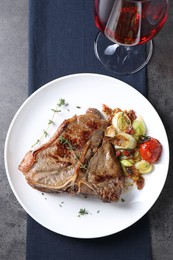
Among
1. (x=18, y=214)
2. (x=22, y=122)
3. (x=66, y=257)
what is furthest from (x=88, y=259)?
(x=22, y=122)

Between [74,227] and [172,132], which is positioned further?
[172,132]

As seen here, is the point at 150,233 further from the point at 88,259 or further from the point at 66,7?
the point at 66,7

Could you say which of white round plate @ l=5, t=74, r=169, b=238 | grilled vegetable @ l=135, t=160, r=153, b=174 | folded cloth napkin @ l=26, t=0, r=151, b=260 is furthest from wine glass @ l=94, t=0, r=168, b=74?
grilled vegetable @ l=135, t=160, r=153, b=174

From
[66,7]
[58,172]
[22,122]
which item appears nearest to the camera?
[58,172]

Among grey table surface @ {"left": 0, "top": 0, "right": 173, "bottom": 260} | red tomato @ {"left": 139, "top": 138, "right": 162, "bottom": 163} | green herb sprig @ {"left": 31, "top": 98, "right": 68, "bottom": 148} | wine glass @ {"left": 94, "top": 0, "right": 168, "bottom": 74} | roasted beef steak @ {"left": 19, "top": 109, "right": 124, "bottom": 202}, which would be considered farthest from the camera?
grey table surface @ {"left": 0, "top": 0, "right": 173, "bottom": 260}

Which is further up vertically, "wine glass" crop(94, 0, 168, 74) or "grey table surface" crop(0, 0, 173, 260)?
"wine glass" crop(94, 0, 168, 74)

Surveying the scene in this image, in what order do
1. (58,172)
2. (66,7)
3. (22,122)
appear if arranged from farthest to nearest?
(66,7) → (22,122) → (58,172)

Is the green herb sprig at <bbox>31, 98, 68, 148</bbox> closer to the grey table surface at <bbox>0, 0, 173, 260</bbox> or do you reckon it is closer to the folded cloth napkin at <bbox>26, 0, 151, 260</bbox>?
the folded cloth napkin at <bbox>26, 0, 151, 260</bbox>
